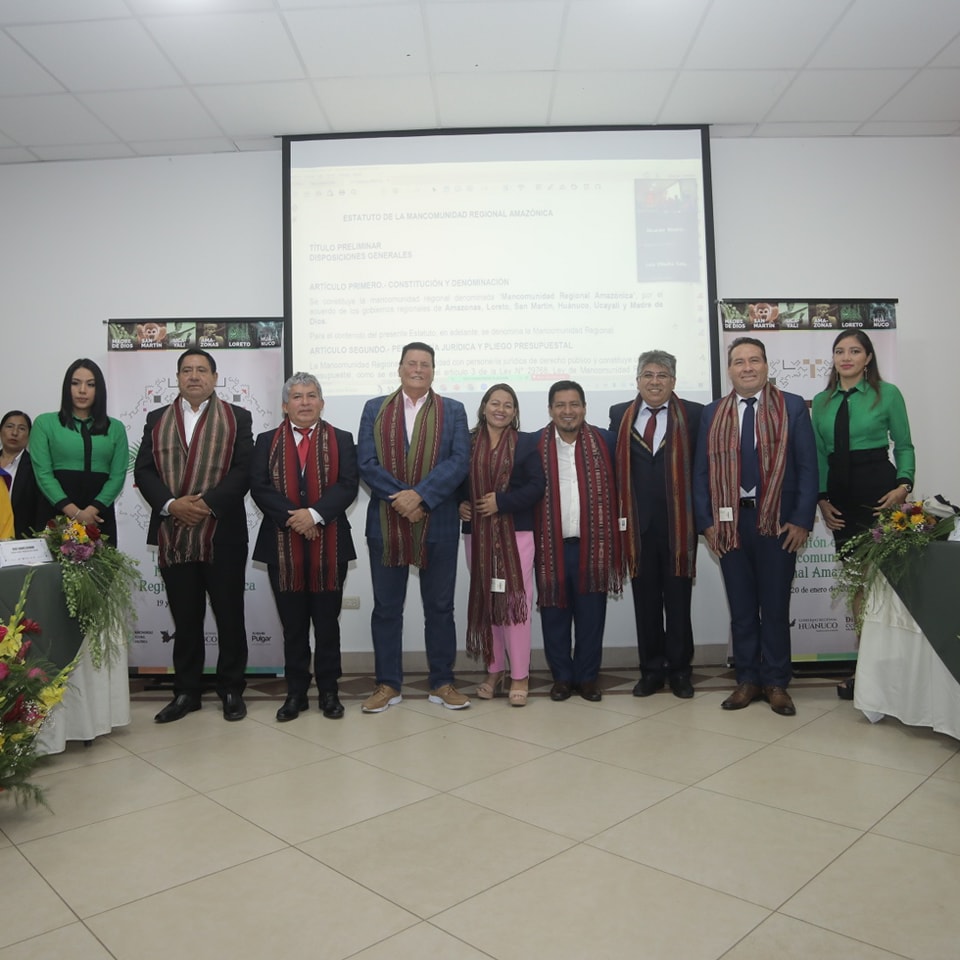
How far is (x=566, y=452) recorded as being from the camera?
3385 mm

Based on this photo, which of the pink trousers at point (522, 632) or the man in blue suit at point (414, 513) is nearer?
the man in blue suit at point (414, 513)

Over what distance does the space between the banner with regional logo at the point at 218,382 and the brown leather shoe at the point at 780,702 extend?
247 cm

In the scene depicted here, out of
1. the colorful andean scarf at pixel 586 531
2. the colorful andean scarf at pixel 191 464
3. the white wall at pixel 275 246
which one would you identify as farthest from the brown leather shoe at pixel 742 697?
the colorful andean scarf at pixel 191 464

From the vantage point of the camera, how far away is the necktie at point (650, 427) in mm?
3361

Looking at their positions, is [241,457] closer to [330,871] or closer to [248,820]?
[248,820]

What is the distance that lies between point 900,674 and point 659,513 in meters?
1.10

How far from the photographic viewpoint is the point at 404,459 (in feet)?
10.6

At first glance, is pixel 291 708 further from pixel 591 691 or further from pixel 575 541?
pixel 575 541

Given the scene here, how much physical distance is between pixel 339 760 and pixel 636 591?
4.91ft

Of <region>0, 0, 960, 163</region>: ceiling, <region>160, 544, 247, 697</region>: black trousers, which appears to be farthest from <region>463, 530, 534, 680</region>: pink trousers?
<region>0, 0, 960, 163</region>: ceiling

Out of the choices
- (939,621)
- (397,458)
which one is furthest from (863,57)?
(397,458)

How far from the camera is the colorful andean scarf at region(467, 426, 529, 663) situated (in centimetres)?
331

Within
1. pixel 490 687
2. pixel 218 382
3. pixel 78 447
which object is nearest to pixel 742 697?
pixel 490 687

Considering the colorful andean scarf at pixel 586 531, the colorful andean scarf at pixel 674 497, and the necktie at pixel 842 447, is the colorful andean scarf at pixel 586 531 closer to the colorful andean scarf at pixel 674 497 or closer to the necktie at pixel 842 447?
the colorful andean scarf at pixel 674 497
